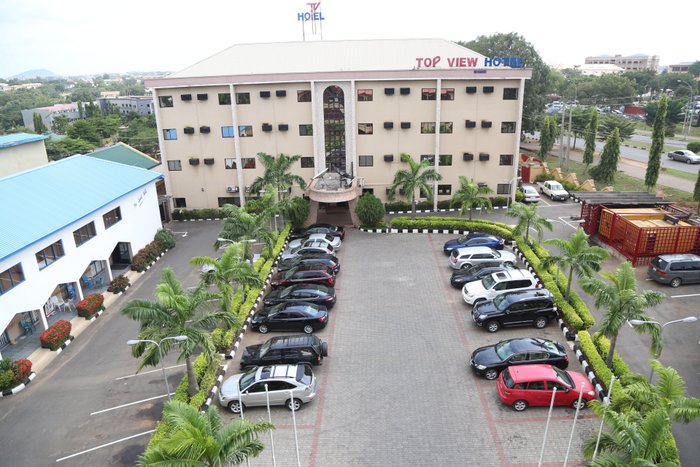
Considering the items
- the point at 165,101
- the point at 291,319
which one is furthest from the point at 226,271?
the point at 165,101

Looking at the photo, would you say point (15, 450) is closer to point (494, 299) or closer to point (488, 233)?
point (494, 299)

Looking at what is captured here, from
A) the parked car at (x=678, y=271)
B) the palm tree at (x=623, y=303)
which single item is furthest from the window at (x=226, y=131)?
the parked car at (x=678, y=271)

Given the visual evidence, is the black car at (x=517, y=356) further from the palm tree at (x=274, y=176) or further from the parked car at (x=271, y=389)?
the palm tree at (x=274, y=176)

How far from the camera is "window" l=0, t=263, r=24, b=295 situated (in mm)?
21781

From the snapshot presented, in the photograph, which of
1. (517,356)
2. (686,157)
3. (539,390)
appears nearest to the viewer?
(539,390)

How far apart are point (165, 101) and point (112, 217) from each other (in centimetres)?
1534

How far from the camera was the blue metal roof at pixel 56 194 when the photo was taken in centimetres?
2386

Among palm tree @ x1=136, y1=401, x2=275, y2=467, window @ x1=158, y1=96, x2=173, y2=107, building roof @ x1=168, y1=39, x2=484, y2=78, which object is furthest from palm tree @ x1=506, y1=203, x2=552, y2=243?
window @ x1=158, y1=96, x2=173, y2=107

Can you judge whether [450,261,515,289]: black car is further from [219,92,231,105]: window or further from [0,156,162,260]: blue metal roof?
[219,92,231,105]: window

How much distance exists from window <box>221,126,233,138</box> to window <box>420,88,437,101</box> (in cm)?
1724

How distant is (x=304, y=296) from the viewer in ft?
85.8

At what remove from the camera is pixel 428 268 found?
31484 mm

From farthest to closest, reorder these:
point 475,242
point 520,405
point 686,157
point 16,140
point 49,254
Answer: point 686,157 → point 16,140 → point 475,242 → point 49,254 → point 520,405

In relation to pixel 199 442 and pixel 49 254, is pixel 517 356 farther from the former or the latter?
pixel 49 254
